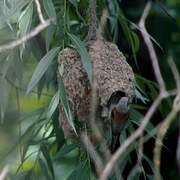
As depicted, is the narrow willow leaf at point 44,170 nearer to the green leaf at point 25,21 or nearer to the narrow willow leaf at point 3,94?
the narrow willow leaf at point 3,94

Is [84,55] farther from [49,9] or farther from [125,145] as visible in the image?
[125,145]

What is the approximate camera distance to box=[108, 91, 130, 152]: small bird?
2.51 m

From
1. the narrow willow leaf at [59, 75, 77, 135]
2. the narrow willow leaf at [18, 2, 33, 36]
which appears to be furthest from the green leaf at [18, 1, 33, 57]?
the narrow willow leaf at [59, 75, 77, 135]

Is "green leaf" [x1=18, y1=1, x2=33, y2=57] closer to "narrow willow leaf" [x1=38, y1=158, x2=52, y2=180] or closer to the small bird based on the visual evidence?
the small bird

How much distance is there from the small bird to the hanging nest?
2 centimetres

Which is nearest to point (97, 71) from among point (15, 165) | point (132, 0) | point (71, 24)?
point (71, 24)

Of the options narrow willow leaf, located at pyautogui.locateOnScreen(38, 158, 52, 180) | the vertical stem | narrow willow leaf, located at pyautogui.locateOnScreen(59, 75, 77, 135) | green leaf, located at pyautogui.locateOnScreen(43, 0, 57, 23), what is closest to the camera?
narrow willow leaf, located at pyautogui.locateOnScreen(59, 75, 77, 135)

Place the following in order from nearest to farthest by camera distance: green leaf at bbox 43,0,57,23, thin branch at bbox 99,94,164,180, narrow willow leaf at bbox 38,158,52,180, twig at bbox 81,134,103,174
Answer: thin branch at bbox 99,94,164,180
twig at bbox 81,134,103,174
green leaf at bbox 43,0,57,23
narrow willow leaf at bbox 38,158,52,180

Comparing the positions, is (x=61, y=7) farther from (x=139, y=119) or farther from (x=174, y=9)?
(x=174, y=9)

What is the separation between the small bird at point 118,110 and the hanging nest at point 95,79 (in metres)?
0.02

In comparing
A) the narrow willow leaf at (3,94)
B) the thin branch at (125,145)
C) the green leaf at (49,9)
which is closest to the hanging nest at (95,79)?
the green leaf at (49,9)

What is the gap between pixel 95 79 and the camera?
254 centimetres

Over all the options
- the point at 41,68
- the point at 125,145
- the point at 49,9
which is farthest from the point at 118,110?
the point at 125,145

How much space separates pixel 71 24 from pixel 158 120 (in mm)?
1280
